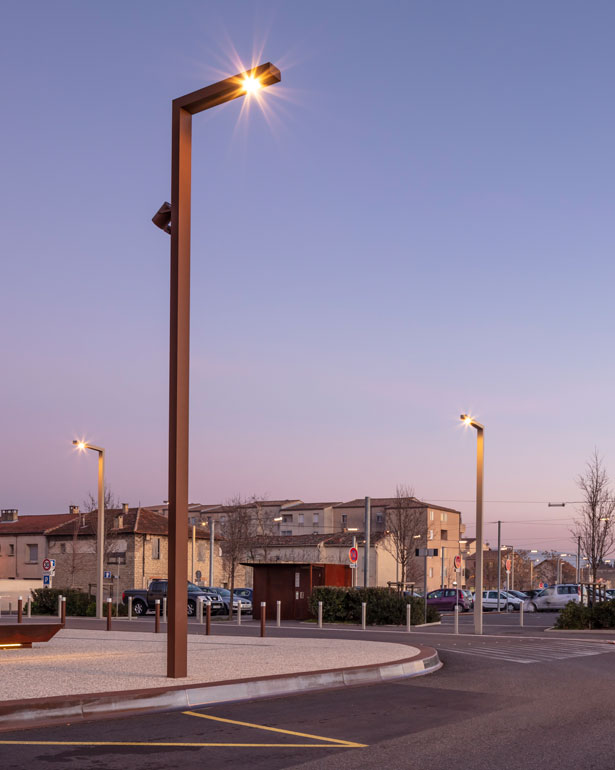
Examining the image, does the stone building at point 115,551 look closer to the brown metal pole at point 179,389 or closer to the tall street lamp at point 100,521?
the tall street lamp at point 100,521

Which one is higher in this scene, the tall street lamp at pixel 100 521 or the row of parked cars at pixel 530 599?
the tall street lamp at pixel 100 521

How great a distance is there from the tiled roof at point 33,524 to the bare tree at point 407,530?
27.7m

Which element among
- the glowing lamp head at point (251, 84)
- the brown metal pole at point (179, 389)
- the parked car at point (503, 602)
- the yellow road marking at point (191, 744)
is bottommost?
the parked car at point (503, 602)

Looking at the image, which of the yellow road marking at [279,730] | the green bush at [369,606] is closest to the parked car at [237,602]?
the green bush at [369,606]

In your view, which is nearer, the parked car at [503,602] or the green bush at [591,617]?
the green bush at [591,617]

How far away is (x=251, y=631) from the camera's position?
28516mm

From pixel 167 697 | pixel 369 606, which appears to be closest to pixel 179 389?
pixel 167 697

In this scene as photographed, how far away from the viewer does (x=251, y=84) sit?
1122cm

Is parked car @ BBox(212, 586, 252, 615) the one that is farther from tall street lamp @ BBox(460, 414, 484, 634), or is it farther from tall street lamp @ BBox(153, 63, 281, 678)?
tall street lamp @ BBox(153, 63, 281, 678)

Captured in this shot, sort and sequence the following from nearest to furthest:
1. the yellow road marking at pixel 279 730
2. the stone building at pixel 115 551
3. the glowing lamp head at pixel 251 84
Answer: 1. the yellow road marking at pixel 279 730
2. the glowing lamp head at pixel 251 84
3. the stone building at pixel 115 551

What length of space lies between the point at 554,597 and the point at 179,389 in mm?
45435

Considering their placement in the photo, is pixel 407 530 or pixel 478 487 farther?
pixel 407 530

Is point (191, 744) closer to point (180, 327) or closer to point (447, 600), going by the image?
point (180, 327)

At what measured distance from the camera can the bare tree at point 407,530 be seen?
252 ft
